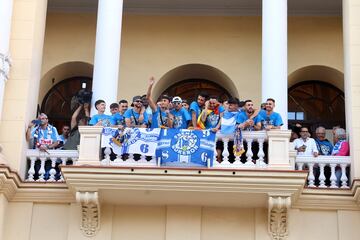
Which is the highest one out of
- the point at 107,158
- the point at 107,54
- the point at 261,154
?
the point at 107,54

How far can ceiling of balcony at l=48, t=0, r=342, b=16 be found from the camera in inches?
901

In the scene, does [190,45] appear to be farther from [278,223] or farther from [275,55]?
[278,223]

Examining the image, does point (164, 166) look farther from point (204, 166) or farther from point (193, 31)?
point (193, 31)

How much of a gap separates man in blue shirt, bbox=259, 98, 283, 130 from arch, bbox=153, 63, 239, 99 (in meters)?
4.95

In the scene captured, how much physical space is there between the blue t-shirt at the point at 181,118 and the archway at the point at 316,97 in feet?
18.8

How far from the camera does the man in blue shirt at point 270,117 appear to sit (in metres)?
17.8

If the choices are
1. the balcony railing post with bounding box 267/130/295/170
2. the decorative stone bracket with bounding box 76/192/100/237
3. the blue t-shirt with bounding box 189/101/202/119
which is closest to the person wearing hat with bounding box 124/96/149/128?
the blue t-shirt with bounding box 189/101/202/119

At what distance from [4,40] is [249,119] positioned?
513 cm

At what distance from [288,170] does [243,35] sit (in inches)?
264

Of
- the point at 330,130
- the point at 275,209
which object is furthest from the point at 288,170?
the point at 330,130

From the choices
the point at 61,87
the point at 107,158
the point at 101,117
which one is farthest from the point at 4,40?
the point at 61,87

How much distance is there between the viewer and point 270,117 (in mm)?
17922

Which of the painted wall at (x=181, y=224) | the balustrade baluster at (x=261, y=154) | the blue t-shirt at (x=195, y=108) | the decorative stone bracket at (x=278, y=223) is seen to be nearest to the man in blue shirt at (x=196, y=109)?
the blue t-shirt at (x=195, y=108)

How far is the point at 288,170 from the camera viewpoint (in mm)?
17219
